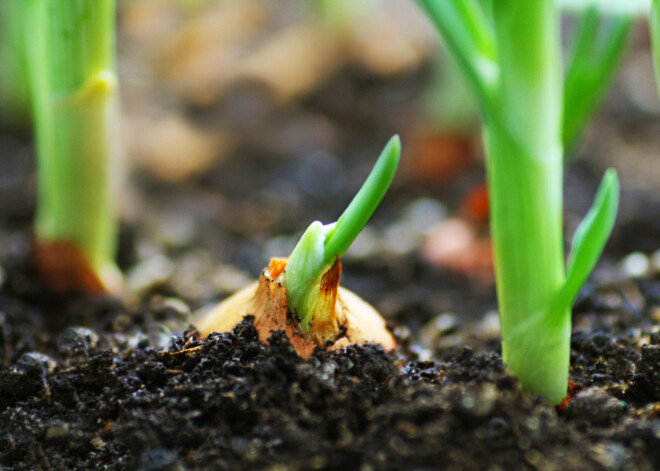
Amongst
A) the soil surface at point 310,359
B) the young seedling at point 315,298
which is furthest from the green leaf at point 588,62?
the young seedling at point 315,298

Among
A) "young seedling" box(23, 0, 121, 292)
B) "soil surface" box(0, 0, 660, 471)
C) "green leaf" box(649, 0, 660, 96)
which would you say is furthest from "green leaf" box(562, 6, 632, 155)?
"young seedling" box(23, 0, 121, 292)

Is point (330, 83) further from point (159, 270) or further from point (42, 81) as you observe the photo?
point (42, 81)

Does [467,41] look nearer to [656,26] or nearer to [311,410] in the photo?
[656,26]

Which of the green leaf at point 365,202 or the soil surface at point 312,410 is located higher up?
the green leaf at point 365,202

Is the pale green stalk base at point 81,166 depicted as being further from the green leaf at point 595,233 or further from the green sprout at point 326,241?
the green leaf at point 595,233

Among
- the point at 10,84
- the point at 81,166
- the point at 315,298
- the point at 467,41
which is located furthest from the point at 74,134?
the point at 10,84

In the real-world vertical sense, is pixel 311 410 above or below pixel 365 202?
below
